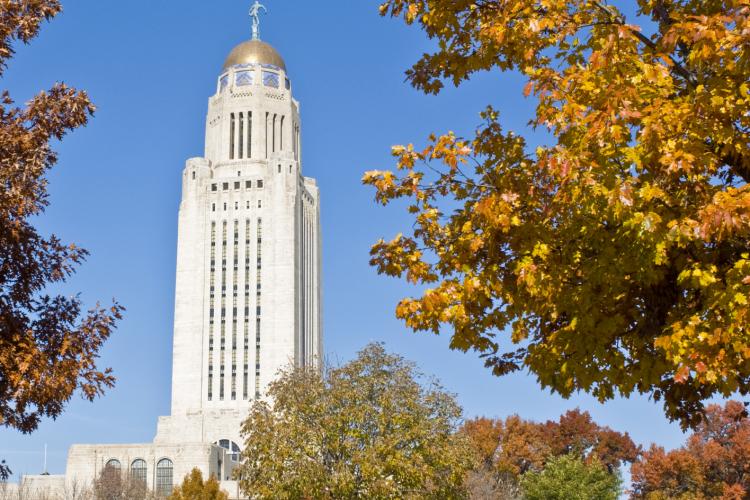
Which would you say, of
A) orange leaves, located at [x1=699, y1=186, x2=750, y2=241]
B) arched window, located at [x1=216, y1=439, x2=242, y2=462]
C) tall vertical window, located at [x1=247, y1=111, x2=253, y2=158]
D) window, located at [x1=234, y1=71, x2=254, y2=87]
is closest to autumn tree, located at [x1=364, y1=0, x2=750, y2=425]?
orange leaves, located at [x1=699, y1=186, x2=750, y2=241]

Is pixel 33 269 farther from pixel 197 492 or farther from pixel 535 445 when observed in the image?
pixel 535 445

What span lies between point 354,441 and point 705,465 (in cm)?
4975

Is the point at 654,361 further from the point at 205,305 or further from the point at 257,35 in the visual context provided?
A: the point at 257,35

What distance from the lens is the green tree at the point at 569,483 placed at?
205 ft

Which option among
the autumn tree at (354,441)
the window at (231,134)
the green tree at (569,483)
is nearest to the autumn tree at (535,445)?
the green tree at (569,483)

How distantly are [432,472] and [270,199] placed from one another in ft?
215

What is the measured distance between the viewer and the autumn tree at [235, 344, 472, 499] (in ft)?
99.2

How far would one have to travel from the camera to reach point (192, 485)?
51.9 m

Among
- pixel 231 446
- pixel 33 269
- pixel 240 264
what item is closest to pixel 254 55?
pixel 240 264

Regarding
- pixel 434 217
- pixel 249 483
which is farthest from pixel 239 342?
pixel 434 217

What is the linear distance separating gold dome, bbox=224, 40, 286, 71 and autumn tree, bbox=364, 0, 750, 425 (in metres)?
93.7

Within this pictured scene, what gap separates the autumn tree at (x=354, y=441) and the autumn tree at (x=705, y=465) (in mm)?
41879

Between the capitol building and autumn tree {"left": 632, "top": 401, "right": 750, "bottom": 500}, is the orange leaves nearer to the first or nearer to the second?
autumn tree {"left": 632, "top": 401, "right": 750, "bottom": 500}

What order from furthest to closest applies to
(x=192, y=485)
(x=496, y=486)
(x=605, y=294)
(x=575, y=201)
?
(x=496, y=486), (x=192, y=485), (x=605, y=294), (x=575, y=201)
